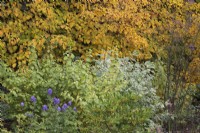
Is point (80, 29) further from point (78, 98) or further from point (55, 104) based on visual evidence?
point (55, 104)

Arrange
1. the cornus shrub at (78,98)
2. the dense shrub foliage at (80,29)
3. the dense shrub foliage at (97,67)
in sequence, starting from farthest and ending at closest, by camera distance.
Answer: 1. the dense shrub foliage at (80,29)
2. the dense shrub foliage at (97,67)
3. the cornus shrub at (78,98)

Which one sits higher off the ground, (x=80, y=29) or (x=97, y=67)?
(x=80, y=29)

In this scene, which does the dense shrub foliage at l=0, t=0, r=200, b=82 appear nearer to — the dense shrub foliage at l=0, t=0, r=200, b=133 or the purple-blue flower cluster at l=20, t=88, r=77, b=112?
the dense shrub foliage at l=0, t=0, r=200, b=133

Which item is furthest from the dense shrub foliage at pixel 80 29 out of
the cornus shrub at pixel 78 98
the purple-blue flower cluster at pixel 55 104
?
the purple-blue flower cluster at pixel 55 104

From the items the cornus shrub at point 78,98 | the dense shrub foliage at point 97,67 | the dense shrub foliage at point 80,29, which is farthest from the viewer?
the dense shrub foliage at point 80,29

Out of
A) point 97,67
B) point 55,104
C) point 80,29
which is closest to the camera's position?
point 55,104

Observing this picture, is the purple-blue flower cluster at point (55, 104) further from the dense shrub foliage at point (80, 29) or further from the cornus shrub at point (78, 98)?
the dense shrub foliage at point (80, 29)

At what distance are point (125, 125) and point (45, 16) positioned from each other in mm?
3084

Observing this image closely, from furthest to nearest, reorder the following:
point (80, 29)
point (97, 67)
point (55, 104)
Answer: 1. point (80, 29)
2. point (97, 67)
3. point (55, 104)

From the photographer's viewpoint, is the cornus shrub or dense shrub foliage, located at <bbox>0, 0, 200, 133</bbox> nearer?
the cornus shrub

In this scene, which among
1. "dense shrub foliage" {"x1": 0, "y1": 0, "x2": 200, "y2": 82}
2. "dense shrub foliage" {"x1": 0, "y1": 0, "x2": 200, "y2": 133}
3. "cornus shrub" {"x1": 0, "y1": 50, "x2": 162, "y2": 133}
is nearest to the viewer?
"cornus shrub" {"x1": 0, "y1": 50, "x2": 162, "y2": 133}

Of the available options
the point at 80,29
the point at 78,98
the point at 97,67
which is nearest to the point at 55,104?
the point at 78,98

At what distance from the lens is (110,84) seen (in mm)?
5641

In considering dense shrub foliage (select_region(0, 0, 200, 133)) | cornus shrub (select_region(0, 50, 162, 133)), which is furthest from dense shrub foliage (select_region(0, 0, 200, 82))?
cornus shrub (select_region(0, 50, 162, 133))
